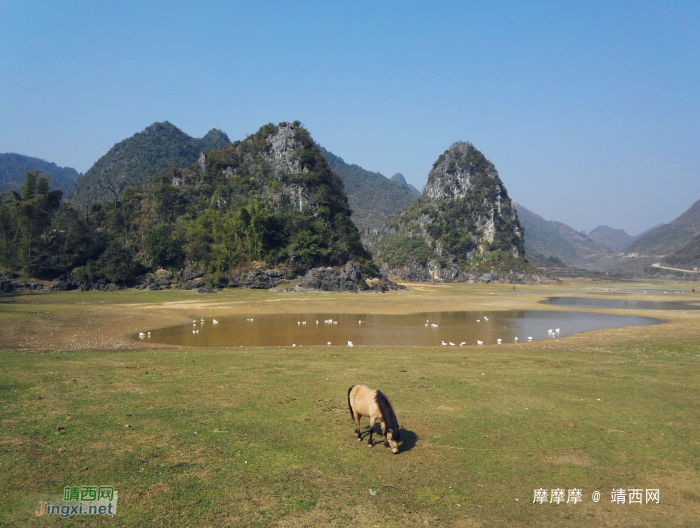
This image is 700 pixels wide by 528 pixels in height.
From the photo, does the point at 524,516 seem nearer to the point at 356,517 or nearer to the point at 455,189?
the point at 356,517

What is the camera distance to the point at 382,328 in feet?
97.4

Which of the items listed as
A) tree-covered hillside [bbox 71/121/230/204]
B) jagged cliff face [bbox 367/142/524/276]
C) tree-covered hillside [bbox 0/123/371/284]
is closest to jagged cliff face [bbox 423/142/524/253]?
jagged cliff face [bbox 367/142/524/276]

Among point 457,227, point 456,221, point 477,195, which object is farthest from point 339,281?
point 477,195

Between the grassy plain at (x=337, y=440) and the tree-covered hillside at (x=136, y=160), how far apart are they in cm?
15853

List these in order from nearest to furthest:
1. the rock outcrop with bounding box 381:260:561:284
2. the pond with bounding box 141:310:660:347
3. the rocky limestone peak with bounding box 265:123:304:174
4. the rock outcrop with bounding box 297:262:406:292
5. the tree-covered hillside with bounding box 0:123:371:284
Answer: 1. the pond with bounding box 141:310:660:347
2. the tree-covered hillside with bounding box 0:123:371:284
3. the rock outcrop with bounding box 297:262:406:292
4. the rocky limestone peak with bounding box 265:123:304:174
5. the rock outcrop with bounding box 381:260:561:284

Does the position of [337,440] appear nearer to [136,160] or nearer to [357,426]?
[357,426]

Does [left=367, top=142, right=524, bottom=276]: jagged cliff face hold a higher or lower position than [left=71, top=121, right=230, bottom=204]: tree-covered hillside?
lower

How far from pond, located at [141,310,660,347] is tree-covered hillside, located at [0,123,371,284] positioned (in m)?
37.3

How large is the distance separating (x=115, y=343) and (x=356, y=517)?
A: 19.9 metres

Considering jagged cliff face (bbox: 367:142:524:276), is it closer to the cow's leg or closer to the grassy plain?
the grassy plain

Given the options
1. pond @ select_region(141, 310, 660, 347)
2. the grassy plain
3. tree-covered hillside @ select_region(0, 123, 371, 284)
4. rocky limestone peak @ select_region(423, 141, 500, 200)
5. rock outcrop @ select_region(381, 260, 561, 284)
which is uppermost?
rocky limestone peak @ select_region(423, 141, 500, 200)

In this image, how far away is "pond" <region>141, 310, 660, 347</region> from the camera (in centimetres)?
2447

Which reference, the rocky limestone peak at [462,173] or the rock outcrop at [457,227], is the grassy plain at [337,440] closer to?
the rock outcrop at [457,227]

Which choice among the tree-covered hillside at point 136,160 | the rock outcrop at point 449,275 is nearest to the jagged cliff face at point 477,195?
the rock outcrop at point 449,275
